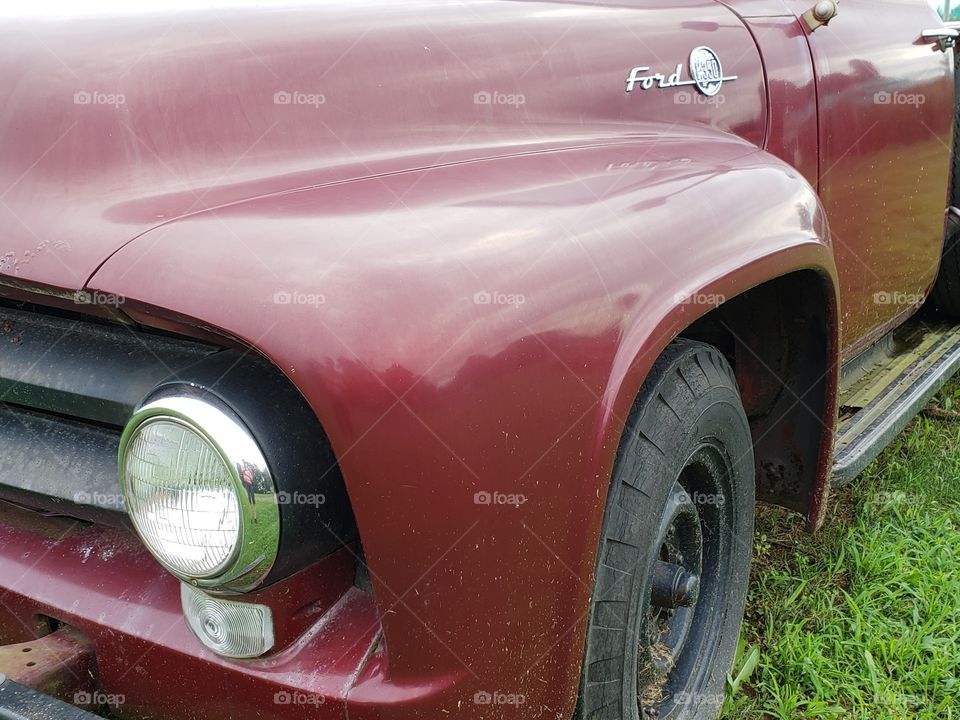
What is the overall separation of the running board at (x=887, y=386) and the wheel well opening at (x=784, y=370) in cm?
12

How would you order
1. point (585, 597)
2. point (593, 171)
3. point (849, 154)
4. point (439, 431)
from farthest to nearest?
1. point (849, 154)
2. point (593, 171)
3. point (585, 597)
4. point (439, 431)

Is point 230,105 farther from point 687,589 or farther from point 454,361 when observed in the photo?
point 687,589

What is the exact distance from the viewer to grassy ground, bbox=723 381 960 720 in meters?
2.10

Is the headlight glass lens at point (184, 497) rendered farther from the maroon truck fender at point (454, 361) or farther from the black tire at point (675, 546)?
the black tire at point (675, 546)

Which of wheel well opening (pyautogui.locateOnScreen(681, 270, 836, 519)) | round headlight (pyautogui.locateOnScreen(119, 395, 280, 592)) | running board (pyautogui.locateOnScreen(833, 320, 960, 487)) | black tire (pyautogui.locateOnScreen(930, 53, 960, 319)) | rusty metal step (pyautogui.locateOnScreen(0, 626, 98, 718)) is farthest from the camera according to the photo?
black tire (pyautogui.locateOnScreen(930, 53, 960, 319))

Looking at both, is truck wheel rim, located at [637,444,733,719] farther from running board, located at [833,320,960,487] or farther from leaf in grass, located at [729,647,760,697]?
running board, located at [833,320,960,487]

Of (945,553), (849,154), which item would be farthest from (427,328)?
(945,553)

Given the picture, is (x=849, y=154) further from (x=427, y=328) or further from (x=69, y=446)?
(x=69, y=446)

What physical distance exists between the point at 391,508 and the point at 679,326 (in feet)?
1.83

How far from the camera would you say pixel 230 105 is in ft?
5.12

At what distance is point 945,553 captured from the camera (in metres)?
2.57

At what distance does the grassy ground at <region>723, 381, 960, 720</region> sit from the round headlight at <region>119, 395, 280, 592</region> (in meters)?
1.31

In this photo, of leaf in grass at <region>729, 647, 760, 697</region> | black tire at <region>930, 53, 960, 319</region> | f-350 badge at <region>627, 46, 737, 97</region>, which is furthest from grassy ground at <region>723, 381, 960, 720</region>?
f-350 badge at <region>627, 46, 737, 97</region>

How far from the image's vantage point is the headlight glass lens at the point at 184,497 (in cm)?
118
